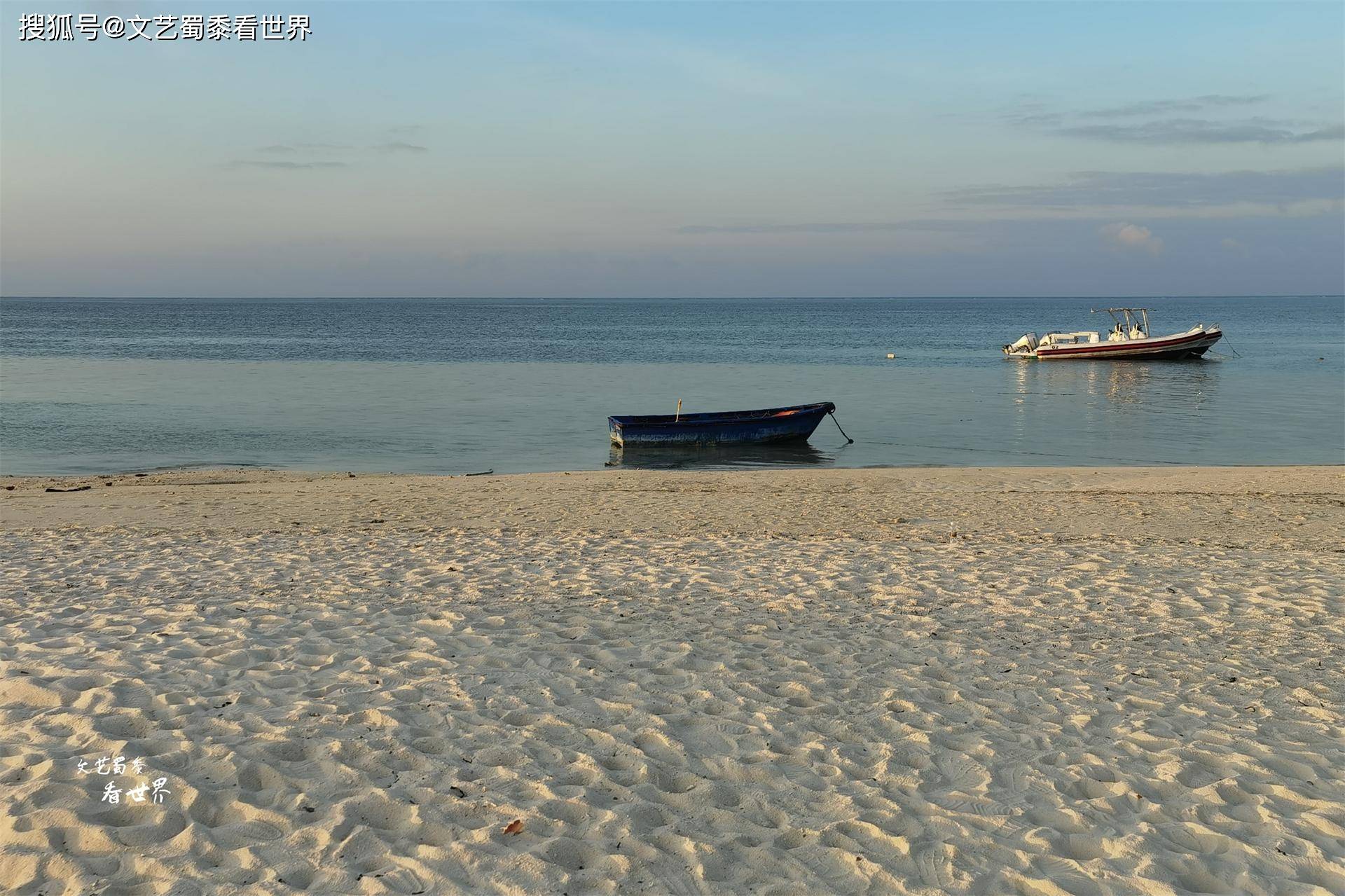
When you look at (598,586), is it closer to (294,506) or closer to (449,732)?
(449,732)

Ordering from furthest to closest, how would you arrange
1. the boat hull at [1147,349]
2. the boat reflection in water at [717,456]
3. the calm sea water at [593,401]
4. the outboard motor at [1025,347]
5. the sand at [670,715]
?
1. the outboard motor at [1025,347]
2. the boat hull at [1147,349]
3. the calm sea water at [593,401]
4. the boat reflection in water at [717,456]
5. the sand at [670,715]

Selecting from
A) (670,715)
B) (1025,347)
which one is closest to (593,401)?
(1025,347)

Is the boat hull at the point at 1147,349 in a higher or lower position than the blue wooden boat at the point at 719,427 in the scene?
higher

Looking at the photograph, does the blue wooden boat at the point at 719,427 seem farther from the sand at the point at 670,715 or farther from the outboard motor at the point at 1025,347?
the outboard motor at the point at 1025,347

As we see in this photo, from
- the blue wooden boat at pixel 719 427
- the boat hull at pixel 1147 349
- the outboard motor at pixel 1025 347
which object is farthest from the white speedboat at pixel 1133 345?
the blue wooden boat at pixel 719 427

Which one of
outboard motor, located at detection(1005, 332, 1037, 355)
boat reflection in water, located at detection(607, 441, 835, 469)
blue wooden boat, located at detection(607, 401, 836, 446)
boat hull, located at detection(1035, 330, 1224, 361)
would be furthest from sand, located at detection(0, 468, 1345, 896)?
outboard motor, located at detection(1005, 332, 1037, 355)

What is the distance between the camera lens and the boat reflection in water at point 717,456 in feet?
74.6

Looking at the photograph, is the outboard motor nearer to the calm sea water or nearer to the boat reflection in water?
the calm sea water

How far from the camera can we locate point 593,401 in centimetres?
3572

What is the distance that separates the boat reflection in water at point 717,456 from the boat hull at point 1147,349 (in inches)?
1287

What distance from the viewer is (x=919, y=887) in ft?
13.6

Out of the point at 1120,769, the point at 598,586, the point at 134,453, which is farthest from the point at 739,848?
the point at 134,453

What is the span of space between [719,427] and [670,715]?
1883 centimetres

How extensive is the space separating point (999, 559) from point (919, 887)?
6247 mm
